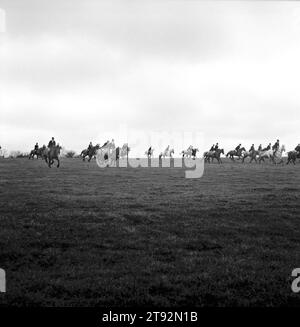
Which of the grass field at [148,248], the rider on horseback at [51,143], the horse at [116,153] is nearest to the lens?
the grass field at [148,248]

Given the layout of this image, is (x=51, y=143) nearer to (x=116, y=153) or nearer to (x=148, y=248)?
(x=116, y=153)

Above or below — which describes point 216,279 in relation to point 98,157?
below

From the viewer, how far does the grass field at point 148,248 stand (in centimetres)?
914

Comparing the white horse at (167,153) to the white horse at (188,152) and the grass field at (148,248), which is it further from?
the grass field at (148,248)

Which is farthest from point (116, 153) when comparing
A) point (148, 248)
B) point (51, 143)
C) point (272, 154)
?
point (148, 248)

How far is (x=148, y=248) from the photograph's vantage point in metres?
12.5

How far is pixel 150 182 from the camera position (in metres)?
29.2

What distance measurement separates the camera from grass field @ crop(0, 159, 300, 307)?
9.14 meters

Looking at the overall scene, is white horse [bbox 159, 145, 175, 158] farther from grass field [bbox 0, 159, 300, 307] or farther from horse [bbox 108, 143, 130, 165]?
grass field [bbox 0, 159, 300, 307]

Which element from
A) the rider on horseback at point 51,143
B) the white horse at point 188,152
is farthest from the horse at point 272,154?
the rider on horseback at point 51,143

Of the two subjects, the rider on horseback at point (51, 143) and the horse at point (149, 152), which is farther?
the horse at point (149, 152)
